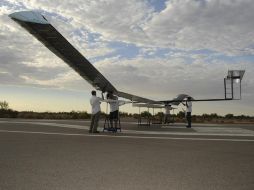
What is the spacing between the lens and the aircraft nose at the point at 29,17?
1196cm

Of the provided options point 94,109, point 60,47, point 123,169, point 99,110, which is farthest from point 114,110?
point 123,169

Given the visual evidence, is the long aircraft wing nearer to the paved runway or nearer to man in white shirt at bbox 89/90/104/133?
man in white shirt at bbox 89/90/104/133

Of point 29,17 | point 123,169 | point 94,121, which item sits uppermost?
point 29,17

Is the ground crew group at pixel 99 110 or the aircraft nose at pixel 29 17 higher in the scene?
the aircraft nose at pixel 29 17

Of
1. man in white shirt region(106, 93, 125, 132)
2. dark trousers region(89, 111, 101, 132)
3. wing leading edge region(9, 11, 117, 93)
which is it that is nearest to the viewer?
wing leading edge region(9, 11, 117, 93)

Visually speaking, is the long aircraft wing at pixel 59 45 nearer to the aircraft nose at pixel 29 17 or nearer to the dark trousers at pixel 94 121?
the aircraft nose at pixel 29 17

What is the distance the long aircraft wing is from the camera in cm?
1214

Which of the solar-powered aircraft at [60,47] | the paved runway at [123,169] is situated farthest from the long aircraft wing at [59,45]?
the paved runway at [123,169]

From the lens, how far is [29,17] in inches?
475

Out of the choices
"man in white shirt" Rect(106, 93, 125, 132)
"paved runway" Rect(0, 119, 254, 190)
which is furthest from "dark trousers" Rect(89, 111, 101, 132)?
"paved runway" Rect(0, 119, 254, 190)

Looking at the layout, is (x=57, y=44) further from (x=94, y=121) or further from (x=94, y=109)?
(x=94, y=121)

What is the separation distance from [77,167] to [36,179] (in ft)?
4.31

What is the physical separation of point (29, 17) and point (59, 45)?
2263mm

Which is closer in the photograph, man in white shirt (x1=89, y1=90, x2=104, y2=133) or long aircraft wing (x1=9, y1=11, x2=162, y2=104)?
long aircraft wing (x1=9, y1=11, x2=162, y2=104)
